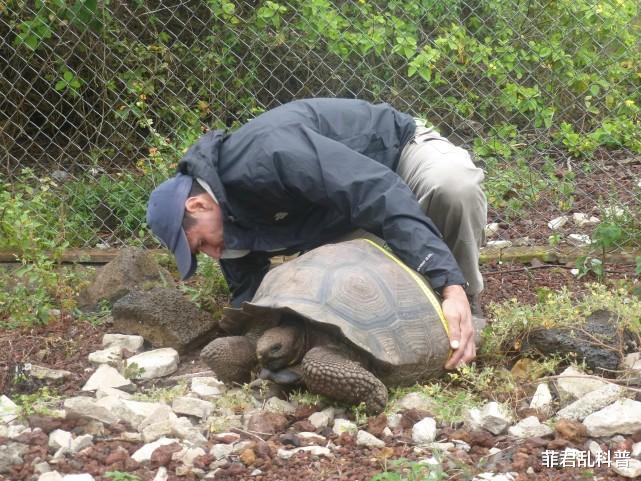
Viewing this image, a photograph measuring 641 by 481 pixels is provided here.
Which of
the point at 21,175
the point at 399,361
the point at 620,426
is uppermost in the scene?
the point at 620,426

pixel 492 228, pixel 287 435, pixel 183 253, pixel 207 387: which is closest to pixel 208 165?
pixel 183 253

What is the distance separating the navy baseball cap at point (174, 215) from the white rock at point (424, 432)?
1.27 meters

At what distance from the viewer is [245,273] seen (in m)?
4.92

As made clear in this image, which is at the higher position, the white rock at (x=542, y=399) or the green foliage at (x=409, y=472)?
the white rock at (x=542, y=399)

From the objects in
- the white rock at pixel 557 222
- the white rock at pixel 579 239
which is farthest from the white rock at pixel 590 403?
the white rock at pixel 557 222

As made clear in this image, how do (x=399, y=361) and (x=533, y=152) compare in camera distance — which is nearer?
(x=399, y=361)

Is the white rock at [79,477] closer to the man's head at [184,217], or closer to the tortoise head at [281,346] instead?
the tortoise head at [281,346]

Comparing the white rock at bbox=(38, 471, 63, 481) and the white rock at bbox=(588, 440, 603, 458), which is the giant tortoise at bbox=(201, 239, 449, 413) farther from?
the white rock at bbox=(38, 471, 63, 481)

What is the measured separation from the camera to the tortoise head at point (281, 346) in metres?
4.02

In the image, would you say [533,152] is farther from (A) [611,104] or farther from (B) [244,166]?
(B) [244,166]

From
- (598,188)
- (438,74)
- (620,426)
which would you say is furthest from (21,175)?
(620,426)

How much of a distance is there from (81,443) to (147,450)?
272 millimetres

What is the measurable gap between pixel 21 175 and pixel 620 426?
4.89m

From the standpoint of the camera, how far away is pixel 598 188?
→ 6707mm
